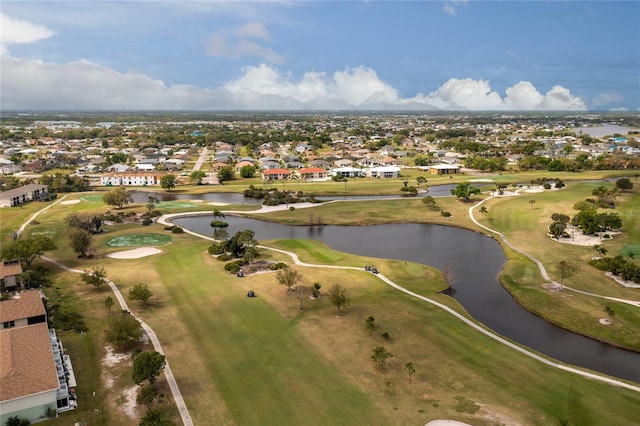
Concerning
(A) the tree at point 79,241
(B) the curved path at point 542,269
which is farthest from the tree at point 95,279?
(B) the curved path at point 542,269

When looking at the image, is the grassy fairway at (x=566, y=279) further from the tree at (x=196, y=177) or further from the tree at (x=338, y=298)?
the tree at (x=196, y=177)

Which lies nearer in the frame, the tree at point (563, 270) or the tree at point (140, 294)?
the tree at point (140, 294)

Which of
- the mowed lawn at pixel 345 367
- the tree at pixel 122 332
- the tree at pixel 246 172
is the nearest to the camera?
the mowed lawn at pixel 345 367

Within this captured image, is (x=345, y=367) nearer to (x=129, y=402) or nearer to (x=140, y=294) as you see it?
(x=129, y=402)

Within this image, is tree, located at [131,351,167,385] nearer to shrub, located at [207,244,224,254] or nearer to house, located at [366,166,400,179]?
shrub, located at [207,244,224,254]

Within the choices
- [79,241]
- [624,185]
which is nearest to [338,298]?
[79,241]

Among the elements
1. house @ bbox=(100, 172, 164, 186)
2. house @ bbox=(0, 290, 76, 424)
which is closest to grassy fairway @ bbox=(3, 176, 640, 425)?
house @ bbox=(0, 290, 76, 424)
